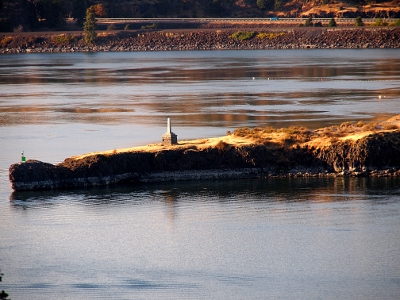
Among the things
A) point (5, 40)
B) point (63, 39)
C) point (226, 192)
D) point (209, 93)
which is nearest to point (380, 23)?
point (63, 39)

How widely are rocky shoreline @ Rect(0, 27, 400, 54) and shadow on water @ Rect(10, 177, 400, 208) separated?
110941mm

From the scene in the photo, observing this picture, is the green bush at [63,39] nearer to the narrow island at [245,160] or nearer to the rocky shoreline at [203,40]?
the rocky shoreline at [203,40]

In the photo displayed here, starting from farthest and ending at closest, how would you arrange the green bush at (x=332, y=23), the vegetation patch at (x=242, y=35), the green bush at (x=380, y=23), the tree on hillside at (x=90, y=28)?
the tree on hillside at (x=90, y=28) < the vegetation patch at (x=242, y=35) < the green bush at (x=332, y=23) < the green bush at (x=380, y=23)

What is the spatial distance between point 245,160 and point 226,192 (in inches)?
84.2

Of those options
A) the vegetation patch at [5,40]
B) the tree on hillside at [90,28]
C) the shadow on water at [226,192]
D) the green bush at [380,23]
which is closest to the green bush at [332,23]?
the green bush at [380,23]

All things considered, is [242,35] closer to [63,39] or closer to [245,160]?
[63,39]

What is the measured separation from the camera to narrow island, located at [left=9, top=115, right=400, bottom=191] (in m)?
33.8

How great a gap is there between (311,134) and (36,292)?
1631cm

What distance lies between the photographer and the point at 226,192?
32938 millimetres

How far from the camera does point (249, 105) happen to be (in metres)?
58.7

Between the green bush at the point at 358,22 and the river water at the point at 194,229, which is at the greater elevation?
the green bush at the point at 358,22

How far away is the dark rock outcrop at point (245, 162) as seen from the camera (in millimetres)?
33781

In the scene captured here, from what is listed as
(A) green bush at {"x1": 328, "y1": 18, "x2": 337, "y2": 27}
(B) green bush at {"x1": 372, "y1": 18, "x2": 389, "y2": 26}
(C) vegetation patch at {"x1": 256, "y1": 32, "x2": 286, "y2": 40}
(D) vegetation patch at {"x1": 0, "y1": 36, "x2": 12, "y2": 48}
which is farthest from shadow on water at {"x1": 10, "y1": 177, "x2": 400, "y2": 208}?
(D) vegetation patch at {"x1": 0, "y1": 36, "x2": 12, "y2": 48}

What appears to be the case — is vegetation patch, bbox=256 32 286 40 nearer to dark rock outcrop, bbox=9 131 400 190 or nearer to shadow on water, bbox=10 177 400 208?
dark rock outcrop, bbox=9 131 400 190
